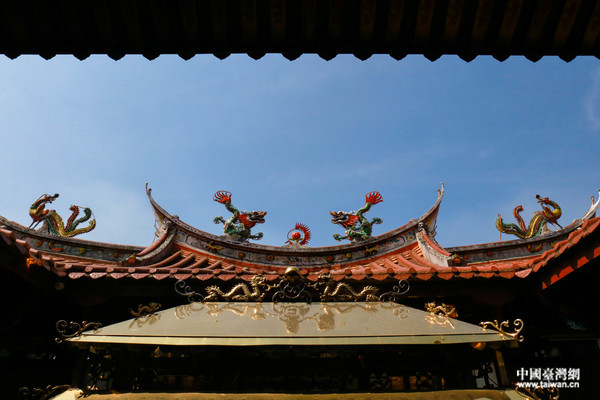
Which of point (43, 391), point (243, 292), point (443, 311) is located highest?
point (243, 292)

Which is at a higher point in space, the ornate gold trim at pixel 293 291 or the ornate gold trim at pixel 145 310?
the ornate gold trim at pixel 293 291

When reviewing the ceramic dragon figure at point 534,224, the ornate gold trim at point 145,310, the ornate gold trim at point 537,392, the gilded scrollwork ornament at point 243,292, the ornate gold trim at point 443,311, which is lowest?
the ornate gold trim at point 537,392

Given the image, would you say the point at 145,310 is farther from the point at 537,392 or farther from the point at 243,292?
the point at 537,392

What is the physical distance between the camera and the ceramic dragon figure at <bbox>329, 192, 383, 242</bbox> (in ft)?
33.9

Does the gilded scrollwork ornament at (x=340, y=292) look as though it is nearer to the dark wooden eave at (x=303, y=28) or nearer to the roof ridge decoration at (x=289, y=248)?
the dark wooden eave at (x=303, y=28)

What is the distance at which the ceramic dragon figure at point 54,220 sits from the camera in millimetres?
9823

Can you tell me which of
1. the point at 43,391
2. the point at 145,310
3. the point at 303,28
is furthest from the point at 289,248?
the point at 303,28

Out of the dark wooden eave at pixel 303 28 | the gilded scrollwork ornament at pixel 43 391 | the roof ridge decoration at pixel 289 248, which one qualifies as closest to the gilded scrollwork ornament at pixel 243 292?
the gilded scrollwork ornament at pixel 43 391

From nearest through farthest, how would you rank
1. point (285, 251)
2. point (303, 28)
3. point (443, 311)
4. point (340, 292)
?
1. point (303, 28)
2. point (443, 311)
3. point (340, 292)
4. point (285, 251)

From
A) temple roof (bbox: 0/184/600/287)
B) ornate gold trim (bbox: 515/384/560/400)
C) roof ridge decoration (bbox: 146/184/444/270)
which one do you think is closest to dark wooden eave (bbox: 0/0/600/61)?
ornate gold trim (bbox: 515/384/560/400)

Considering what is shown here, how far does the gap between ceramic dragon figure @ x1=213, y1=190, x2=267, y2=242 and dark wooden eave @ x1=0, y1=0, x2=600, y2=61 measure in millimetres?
7494

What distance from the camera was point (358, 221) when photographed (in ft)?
35.1

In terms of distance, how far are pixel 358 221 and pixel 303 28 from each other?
8.26m

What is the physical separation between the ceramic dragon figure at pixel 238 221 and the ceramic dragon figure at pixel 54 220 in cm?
378
